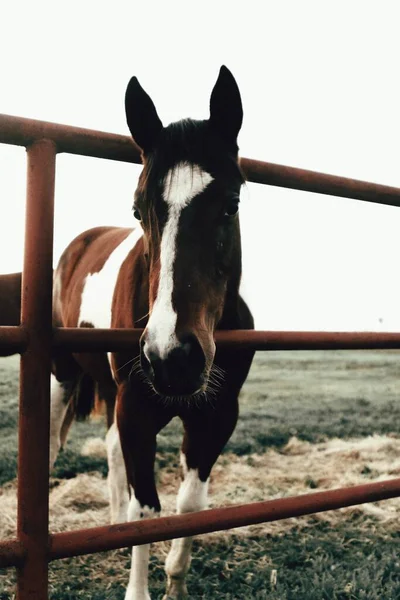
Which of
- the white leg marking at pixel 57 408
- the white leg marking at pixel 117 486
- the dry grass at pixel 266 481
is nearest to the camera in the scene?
the white leg marking at pixel 117 486

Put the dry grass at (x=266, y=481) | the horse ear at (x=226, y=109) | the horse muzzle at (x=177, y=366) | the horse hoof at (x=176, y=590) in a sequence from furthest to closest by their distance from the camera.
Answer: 1. the dry grass at (x=266, y=481)
2. the horse hoof at (x=176, y=590)
3. the horse ear at (x=226, y=109)
4. the horse muzzle at (x=177, y=366)

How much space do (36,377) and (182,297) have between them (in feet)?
1.33

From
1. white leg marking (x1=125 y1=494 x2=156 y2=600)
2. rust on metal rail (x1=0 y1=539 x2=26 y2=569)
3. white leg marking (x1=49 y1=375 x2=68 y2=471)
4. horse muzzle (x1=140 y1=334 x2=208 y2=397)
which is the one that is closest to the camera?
rust on metal rail (x1=0 y1=539 x2=26 y2=569)

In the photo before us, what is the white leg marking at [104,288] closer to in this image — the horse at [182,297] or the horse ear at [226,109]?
the horse at [182,297]

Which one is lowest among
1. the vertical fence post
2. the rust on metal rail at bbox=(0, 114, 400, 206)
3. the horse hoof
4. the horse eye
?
the horse hoof

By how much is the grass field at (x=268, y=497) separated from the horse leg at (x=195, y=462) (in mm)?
110

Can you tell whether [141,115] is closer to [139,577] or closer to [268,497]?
[139,577]

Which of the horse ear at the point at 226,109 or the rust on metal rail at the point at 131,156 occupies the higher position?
the horse ear at the point at 226,109

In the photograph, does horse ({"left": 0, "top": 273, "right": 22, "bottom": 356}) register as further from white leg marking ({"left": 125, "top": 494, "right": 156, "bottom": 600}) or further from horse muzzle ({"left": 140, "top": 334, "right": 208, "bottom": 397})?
horse muzzle ({"left": 140, "top": 334, "right": 208, "bottom": 397})

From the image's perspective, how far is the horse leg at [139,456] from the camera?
200 cm

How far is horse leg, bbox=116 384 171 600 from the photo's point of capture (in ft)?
6.56

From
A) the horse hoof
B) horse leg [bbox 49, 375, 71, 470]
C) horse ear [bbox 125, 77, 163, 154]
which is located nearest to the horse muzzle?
horse ear [bbox 125, 77, 163, 154]

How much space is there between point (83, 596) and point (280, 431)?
3560 millimetres

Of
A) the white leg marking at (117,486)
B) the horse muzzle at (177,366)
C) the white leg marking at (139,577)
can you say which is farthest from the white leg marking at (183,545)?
the horse muzzle at (177,366)
